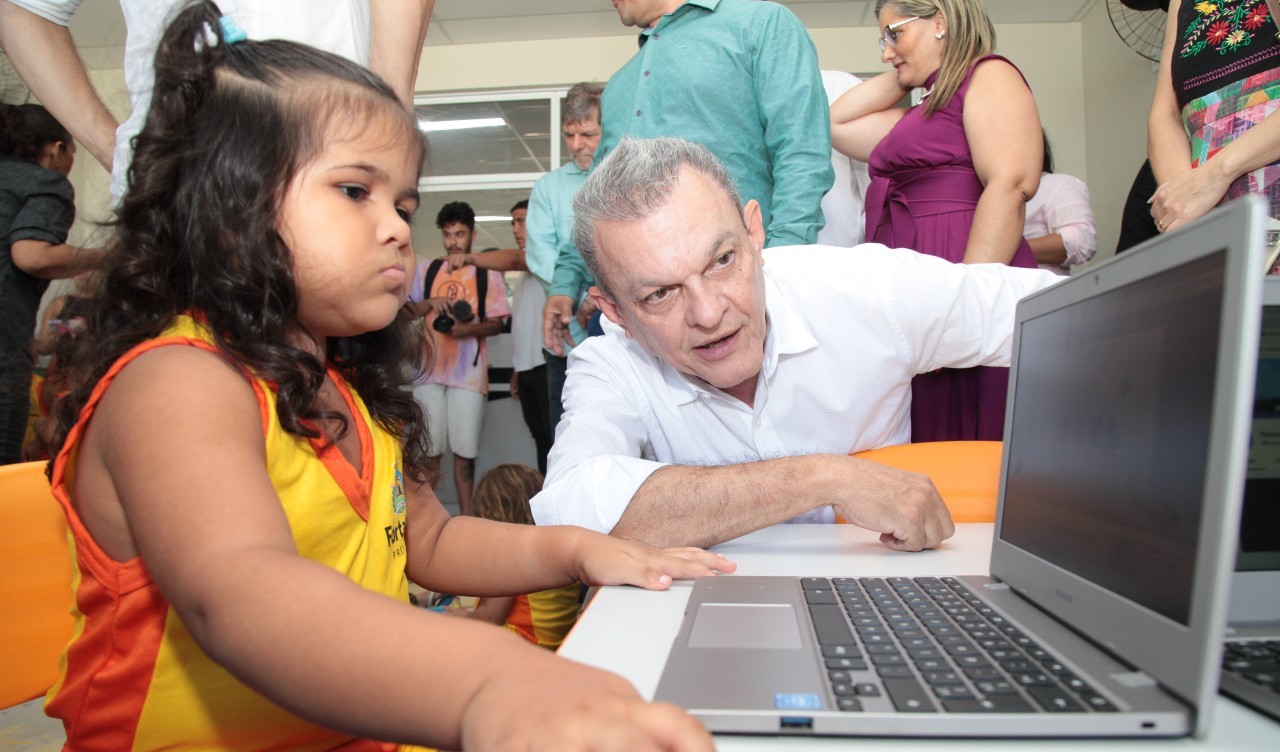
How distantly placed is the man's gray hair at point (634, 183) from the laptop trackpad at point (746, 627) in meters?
0.77

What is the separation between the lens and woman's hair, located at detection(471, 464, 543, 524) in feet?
7.97

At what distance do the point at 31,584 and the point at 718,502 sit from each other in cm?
78

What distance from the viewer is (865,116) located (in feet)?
8.56

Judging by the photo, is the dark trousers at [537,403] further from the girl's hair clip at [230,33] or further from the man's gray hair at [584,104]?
the girl's hair clip at [230,33]

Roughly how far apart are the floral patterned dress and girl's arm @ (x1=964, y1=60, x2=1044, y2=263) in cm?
29

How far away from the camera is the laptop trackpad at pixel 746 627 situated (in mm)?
601

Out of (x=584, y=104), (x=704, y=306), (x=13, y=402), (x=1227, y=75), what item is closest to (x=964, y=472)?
(x=704, y=306)

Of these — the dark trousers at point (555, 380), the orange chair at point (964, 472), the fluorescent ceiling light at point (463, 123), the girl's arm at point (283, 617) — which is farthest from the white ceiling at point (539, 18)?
the girl's arm at point (283, 617)

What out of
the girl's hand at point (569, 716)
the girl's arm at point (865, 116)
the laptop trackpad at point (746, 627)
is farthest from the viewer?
the girl's arm at point (865, 116)

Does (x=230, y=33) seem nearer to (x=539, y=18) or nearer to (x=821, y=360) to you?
(x=821, y=360)

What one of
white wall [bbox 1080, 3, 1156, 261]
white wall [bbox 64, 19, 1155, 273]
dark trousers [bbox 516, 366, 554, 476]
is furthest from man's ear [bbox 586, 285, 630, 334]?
white wall [bbox 1080, 3, 1156, 261]

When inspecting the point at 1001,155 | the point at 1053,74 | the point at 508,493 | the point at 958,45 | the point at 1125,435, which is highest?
the point at 1053,74

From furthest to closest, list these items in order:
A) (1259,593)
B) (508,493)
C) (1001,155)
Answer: (508,493)
(1001,155)
(1259,593)

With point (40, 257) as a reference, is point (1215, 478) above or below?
below
